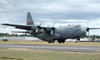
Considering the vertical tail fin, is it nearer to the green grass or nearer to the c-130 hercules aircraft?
the c-130 hercules aircraft

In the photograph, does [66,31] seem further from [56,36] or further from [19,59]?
[19,59]

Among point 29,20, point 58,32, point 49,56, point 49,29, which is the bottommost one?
point 49,56

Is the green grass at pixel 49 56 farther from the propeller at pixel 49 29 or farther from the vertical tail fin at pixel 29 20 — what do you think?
the vertical tail fin at pixel 29 20

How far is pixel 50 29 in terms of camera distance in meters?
61.8

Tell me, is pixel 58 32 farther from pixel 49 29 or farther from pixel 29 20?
pixel 29 20

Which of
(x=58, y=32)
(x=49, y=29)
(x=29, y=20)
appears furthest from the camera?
(x=29, y=20)

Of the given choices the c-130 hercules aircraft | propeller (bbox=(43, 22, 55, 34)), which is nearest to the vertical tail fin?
the c-130 hercules aircraft

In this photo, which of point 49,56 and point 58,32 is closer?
point 49,56

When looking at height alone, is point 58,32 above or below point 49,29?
below

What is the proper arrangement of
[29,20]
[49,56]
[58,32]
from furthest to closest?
[29,20], [58,32], [49,56]

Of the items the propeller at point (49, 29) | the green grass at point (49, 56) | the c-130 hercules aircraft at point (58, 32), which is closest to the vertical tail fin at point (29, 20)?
the c-130 hercules aircraft at point (58, 32)

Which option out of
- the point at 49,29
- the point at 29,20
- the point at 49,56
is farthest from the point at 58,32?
the point at 49,56

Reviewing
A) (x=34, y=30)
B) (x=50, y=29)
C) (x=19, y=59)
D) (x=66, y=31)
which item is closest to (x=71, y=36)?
(x=66, y=31)

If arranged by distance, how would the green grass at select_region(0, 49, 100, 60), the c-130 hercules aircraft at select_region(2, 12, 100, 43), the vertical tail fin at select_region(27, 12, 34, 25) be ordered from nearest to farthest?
the green grass at select_region(0, 49, 100, 60)
the c-130 hercules aircraft at select_region(2, 12, 100, 43)
the vertical tail fin at select_region(27, 12, 34, 25)
